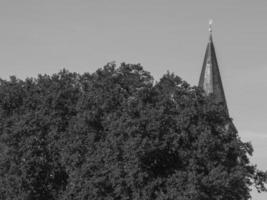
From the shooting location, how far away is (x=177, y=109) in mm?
45312

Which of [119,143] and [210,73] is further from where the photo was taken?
[210,73]

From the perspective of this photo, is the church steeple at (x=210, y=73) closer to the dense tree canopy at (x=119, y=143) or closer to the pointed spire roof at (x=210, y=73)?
the pointed spire roof at (x=210, y=73)

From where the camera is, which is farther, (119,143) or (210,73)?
(210,73)

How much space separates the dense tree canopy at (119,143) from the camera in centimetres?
4309

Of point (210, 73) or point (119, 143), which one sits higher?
point (210, 73)

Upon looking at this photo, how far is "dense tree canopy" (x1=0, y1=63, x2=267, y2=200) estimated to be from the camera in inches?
1697

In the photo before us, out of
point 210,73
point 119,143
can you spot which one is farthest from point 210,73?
point 119,143

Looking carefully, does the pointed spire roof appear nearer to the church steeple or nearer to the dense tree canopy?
the church steeple

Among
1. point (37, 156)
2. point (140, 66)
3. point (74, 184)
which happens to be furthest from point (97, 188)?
point (140, 66)

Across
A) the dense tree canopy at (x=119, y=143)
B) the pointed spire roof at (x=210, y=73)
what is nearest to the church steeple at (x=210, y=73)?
the pointed spire roof at (x=210, y=73)

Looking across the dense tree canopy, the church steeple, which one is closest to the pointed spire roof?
the church steeple

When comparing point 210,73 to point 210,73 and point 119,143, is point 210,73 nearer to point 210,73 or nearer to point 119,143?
point 210,73

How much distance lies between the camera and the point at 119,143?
4328cm

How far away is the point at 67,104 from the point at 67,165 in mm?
4458
